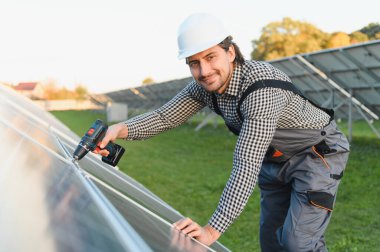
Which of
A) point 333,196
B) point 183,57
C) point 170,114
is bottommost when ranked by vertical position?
point 333,196

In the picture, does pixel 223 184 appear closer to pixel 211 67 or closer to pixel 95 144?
pixel 95 144

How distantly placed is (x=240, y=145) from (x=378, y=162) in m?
6.31

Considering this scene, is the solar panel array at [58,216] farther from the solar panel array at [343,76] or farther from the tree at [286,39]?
the tree at [286,39]

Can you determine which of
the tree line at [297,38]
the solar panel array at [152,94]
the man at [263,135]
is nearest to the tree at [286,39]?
the tree line at [297,38]

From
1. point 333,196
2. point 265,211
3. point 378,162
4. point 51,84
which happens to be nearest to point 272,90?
point 333,196

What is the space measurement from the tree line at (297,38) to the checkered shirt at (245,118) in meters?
30.2

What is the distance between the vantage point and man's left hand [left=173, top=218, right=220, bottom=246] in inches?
69.9

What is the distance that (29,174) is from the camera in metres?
1.49

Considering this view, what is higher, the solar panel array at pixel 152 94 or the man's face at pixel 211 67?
the man's face at pixel 211 67

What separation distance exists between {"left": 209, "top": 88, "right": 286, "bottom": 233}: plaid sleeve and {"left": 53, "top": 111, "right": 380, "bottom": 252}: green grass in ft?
7.46

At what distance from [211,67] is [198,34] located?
0.14m

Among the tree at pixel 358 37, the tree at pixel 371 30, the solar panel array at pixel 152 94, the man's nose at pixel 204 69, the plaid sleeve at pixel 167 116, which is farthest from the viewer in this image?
the tree at pixel 371 30

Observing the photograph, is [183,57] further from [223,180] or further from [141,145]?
[141,145]

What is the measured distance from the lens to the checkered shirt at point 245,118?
186 cm
